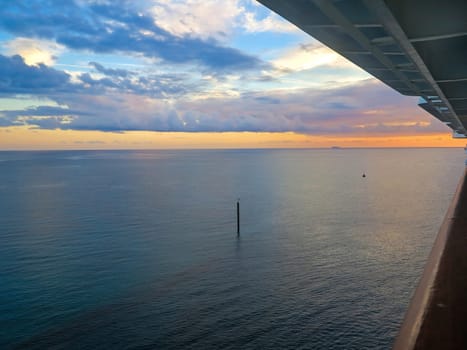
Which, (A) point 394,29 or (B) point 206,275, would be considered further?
(B) point 206,275

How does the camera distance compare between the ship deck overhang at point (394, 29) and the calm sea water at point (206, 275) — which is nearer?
the ship deck overhang at point (394, 29)

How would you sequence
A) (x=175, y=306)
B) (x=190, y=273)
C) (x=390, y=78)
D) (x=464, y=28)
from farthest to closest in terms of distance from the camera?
1. (x=190, y=273)
2. (x=175, y=306)
3. (x=390, y=78)
4. (x=464, y=28)

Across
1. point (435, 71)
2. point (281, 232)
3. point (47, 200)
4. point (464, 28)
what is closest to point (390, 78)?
point (435, 71)

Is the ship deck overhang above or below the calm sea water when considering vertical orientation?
above

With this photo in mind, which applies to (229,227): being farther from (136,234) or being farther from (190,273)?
(190,273)

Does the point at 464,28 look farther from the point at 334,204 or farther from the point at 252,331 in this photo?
the point at 334,204

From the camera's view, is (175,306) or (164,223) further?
(164,223)

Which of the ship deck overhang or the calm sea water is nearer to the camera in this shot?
the ship deck overhang

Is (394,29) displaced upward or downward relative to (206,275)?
upward

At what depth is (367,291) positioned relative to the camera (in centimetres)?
3388

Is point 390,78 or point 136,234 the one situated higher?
point 390,78

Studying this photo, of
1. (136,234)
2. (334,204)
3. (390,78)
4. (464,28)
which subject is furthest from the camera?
(334,204)

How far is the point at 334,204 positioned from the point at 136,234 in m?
45.6

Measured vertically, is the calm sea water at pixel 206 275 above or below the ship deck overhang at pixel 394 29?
below
